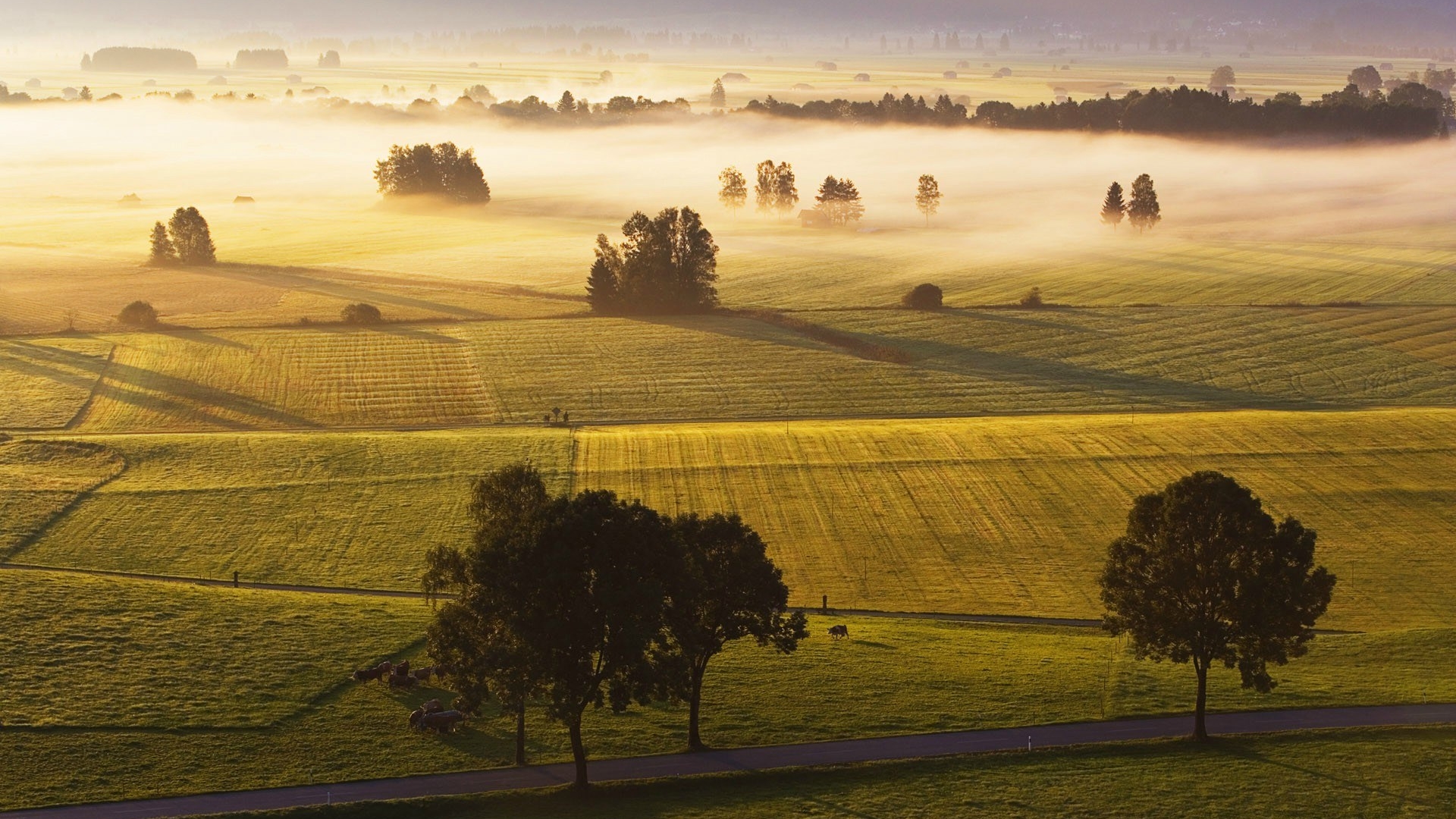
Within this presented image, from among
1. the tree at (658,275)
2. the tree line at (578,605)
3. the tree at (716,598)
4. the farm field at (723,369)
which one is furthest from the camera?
the tree at (658,275)

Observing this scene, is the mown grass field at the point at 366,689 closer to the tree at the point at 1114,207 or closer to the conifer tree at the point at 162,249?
the conifer tree at the point at 162,249

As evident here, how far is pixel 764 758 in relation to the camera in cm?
4362

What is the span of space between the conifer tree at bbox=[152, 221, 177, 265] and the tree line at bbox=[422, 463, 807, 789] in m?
121

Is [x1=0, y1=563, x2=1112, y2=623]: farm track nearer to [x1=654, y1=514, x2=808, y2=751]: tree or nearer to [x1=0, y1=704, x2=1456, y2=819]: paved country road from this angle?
[x1=0, y1=704, x2=1456, y2=819]: paved country road

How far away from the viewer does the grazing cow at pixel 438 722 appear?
149 feet

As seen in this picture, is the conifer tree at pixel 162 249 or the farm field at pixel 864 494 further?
the conifer tree at pixel 162 249

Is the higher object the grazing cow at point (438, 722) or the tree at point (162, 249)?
the tree at point (162, 249)

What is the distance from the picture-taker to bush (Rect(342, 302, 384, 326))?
4700 inches

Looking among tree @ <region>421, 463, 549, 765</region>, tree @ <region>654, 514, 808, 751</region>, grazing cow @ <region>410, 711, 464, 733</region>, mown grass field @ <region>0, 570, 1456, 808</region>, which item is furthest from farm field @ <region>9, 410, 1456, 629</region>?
tree @ <region>421, 463, 549, 765</region>

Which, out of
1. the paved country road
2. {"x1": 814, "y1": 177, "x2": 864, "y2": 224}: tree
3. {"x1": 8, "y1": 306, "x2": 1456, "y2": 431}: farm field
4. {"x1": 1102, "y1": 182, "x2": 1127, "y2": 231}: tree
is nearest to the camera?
the paved country road

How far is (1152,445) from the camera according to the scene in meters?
81.0

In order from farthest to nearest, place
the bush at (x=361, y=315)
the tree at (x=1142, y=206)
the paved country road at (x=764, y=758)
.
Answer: the tree at (x=1142, y=206), the bush at (x=361, y=315), the paved country road at (x=764, y=758)

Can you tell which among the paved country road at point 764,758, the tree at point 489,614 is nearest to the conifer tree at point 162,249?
the tree at point 489,614

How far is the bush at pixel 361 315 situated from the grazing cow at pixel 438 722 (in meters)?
78.1
